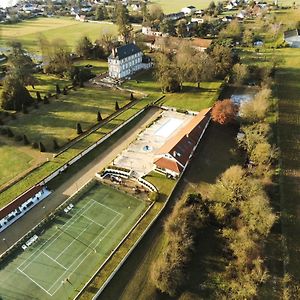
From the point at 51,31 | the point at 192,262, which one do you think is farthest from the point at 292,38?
the point at 192,262

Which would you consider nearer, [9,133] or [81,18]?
[9,133]

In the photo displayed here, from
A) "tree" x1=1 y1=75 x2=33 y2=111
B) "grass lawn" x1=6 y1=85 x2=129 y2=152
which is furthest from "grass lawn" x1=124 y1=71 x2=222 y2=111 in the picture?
"tree" x1=1 y1=75 x2=33 y2=111

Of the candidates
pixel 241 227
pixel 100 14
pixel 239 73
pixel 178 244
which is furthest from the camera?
pixel 100 14

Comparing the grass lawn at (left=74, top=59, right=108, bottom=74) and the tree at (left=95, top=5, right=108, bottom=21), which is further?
the tree at (left=95, top=5, right=108, bottom=21)

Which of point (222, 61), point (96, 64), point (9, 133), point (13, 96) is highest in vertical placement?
point (222, 61)

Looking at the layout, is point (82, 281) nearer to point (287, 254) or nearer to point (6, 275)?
point (6, 275)

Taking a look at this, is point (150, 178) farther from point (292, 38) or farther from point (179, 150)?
point (292, 38)

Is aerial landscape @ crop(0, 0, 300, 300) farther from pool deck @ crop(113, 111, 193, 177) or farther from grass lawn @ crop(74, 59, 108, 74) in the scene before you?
grass lawn @ crop(74, 59, 108, 74)
